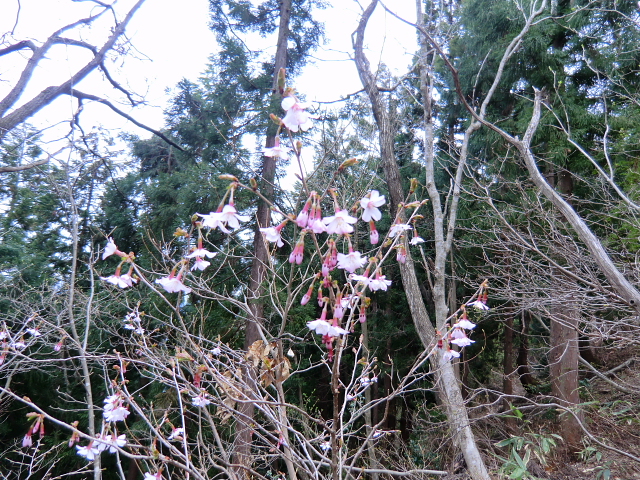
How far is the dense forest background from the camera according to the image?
3.81 meters

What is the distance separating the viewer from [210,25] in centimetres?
759

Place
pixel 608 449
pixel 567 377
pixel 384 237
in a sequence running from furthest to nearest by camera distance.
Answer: pixel 567 377 < pixel 384 237 < pixel 608 449

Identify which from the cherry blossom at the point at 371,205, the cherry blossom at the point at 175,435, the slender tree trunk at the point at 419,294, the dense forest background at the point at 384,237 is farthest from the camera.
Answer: the slender tree trunk at the point at 419,294

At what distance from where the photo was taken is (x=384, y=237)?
4160mm

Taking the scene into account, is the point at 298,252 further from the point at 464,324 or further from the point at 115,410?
the point at 115,410

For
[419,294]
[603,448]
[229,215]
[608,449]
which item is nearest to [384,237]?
[419,294]

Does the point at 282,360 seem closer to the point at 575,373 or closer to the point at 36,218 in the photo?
the point at 575,373

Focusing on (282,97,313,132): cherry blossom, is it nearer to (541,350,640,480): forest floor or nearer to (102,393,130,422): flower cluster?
(102,393,130,422): flower cluster

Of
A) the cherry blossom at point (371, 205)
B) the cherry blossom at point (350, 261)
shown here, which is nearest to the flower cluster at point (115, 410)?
the cherry blossom at point (350, 261)

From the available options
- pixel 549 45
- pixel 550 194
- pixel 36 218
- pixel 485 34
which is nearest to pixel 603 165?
pixel 549 45

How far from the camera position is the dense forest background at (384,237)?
150 inches

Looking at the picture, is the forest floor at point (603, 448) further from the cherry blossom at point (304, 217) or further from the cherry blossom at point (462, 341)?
the cherry blossom at point (304, 217)

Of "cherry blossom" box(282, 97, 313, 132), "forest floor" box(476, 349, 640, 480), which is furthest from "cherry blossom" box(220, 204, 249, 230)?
"forest floor" box(476, 349, 640, 480)

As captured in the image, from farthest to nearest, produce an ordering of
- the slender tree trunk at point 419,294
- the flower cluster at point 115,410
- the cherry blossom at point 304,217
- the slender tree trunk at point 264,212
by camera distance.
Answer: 1. the slender tree trunk at point 264,212
2. the slender tree trunk at point 419,294
3. the flower cluster at point 115,410
4. the cherry blossom at point 304,217
